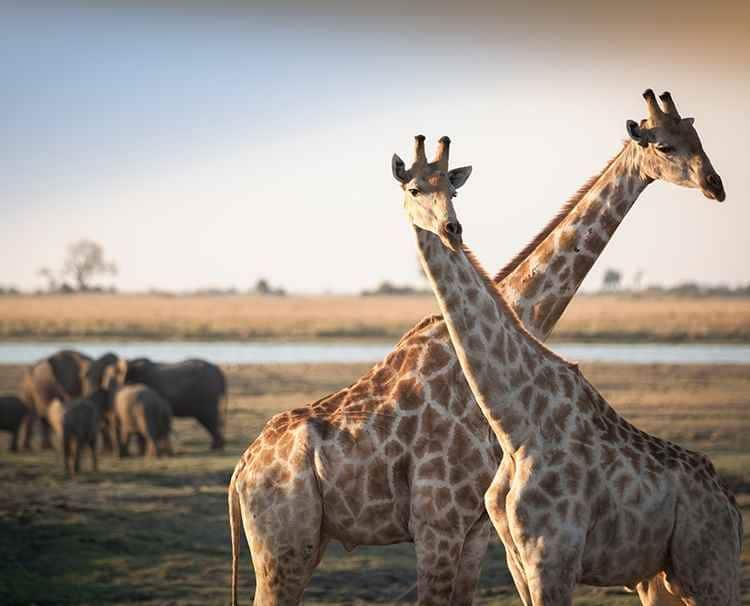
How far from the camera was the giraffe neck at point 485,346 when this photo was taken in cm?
707

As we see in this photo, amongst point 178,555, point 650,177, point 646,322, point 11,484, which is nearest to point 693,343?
point 646,322

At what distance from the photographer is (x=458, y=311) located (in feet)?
23.4

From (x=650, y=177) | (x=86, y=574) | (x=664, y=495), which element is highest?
(x=650, y=177)

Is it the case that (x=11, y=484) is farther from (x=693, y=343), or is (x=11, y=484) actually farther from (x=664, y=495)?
(x=693, y=343)

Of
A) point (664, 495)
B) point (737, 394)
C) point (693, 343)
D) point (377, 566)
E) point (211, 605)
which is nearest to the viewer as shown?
point (664, 495)

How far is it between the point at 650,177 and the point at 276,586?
2853 millimetres

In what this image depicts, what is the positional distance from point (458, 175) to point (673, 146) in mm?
1209

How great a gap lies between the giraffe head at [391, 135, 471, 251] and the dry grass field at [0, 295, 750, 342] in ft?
88.7

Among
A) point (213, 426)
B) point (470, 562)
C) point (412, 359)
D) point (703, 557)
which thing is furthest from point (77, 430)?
point (703, 557)

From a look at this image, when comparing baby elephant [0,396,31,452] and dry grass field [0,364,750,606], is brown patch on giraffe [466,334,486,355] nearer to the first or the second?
dry grass field [0,364,750,606]

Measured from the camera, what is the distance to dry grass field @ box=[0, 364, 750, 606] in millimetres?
14328

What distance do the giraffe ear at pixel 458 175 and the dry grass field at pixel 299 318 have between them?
88.3ft

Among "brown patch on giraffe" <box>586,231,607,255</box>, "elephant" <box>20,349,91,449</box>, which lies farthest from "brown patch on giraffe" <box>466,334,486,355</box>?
"elephant" <box>20,349,91,449</box>

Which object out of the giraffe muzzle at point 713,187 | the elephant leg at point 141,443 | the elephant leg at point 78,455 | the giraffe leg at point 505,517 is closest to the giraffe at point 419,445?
the giraffe muzzle at point 713,187
